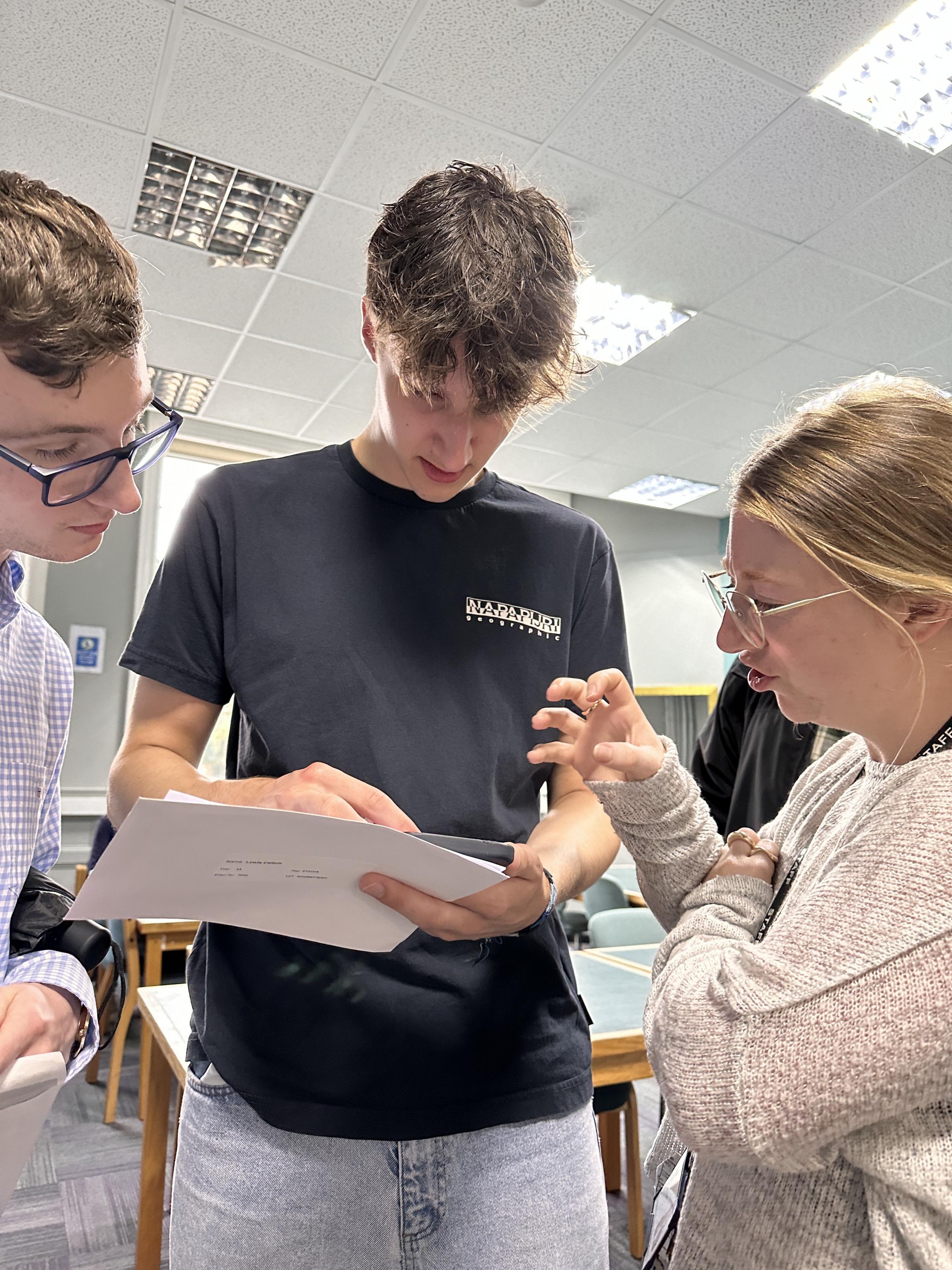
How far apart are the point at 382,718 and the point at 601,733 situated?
0.89 feet

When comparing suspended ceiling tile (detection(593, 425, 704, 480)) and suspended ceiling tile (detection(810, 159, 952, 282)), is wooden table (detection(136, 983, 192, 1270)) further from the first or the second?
suspended ceiling tile (detection(593, 425, 704, 480))

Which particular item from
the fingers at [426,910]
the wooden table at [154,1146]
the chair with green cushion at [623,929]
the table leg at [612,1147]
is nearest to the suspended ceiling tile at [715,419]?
the chair with green cushion at [623,929]

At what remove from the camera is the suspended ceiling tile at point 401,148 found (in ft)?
10.5

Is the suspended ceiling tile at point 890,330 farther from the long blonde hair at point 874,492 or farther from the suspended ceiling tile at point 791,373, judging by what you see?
the long blonde hair at point 874,492

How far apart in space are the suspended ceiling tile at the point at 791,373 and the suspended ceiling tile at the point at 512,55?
7.62 feet

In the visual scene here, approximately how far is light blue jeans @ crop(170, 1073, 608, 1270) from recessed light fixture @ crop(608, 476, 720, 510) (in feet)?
21.9

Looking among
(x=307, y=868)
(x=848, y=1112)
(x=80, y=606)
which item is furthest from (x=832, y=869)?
(x=80, y=606)

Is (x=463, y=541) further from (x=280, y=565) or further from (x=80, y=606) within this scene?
(x=80, y=606)

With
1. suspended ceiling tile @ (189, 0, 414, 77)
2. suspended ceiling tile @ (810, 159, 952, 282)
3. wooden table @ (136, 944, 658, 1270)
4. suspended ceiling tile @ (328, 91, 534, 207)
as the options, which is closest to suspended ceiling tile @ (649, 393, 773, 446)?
suspended ceiling tile @ (810, 159, 952, 282)

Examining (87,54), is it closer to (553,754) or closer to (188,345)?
(188,345)

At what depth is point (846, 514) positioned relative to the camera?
3.24ft

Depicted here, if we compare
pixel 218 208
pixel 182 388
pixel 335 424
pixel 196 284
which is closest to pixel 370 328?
pixel 218 208

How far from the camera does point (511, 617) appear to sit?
3.62ft

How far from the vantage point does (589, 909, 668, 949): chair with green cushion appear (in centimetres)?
390
